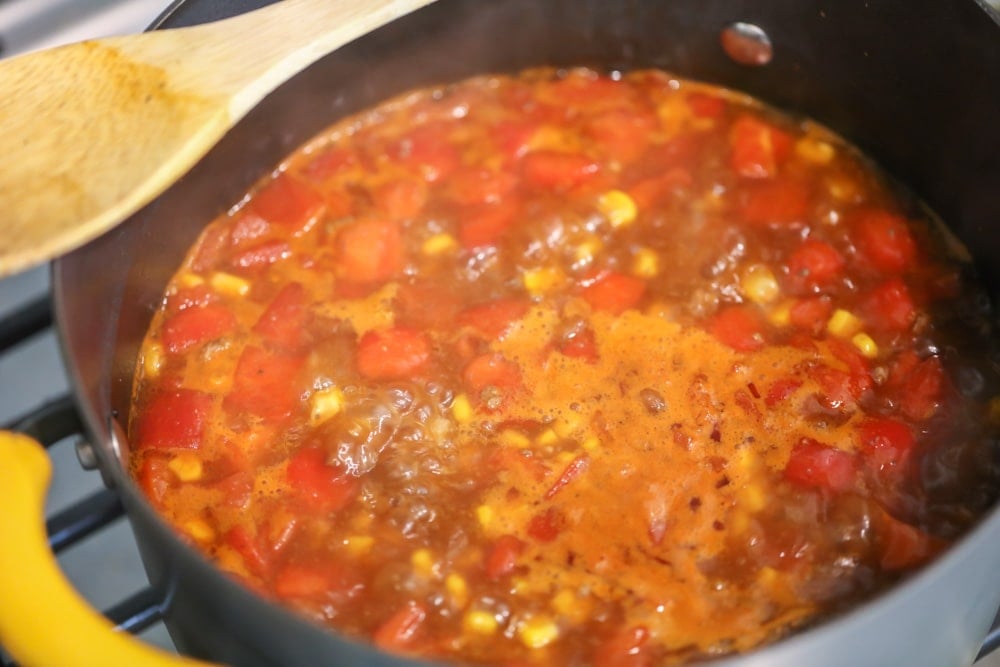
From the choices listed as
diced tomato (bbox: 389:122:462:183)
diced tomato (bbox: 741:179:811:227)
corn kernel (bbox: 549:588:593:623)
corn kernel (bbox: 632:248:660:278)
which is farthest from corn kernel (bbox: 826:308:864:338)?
diced tomato (bbox: 389:122:462:183)

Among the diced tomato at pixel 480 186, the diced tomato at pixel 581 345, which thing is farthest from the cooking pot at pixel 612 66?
the diced tomato at pixel 581 345

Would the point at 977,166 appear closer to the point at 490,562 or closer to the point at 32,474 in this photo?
the point at 490,562

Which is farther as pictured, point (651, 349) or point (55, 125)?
point (651, 349)

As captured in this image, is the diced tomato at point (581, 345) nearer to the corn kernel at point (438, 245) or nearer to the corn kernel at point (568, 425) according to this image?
the corn kernel at point (568, 425)

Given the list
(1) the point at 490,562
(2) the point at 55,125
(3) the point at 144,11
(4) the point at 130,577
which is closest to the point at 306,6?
(2) the point at 55,125

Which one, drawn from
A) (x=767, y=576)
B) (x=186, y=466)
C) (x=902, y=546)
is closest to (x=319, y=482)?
(x=186, y=466)
